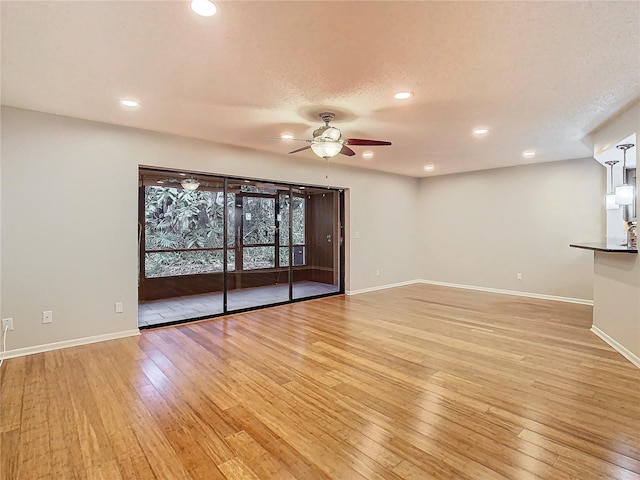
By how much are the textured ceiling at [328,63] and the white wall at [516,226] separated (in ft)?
7.38

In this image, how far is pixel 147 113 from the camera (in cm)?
371

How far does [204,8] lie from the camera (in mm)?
1936

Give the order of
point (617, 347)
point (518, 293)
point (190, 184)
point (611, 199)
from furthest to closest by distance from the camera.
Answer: point (518, 293)
point (190, 184)
point (611, 199)
point (617, 347)

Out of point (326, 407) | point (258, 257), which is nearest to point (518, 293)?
point (258, 257)

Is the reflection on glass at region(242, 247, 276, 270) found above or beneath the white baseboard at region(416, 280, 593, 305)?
above

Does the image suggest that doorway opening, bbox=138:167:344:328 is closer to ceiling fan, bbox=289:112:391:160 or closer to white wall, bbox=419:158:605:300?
ceiling fan, bbox=289:112:391:160

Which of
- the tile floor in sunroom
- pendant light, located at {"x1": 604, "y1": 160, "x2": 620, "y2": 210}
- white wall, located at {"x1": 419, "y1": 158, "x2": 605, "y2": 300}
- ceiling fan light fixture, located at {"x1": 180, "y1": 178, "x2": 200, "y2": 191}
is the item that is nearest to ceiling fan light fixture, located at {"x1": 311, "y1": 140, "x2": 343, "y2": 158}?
ceiling fan light fixture, located at {"x1": 180, "y1": 178, "x2": 200, "y2": 191}

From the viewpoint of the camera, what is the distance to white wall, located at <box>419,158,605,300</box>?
5.98m

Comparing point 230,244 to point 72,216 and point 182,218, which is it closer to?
point 182,218

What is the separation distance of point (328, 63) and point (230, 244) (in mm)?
3711

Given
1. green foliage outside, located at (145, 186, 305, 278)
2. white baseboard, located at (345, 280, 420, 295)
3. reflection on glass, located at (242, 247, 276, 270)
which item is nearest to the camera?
green foliage outside, located at (145, 186, 305, 278)

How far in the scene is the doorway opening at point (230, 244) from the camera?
5148 mm

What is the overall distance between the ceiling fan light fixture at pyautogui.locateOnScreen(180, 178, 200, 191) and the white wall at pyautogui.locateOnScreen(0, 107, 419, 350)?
0.40m

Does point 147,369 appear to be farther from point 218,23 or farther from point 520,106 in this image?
point 520,106
